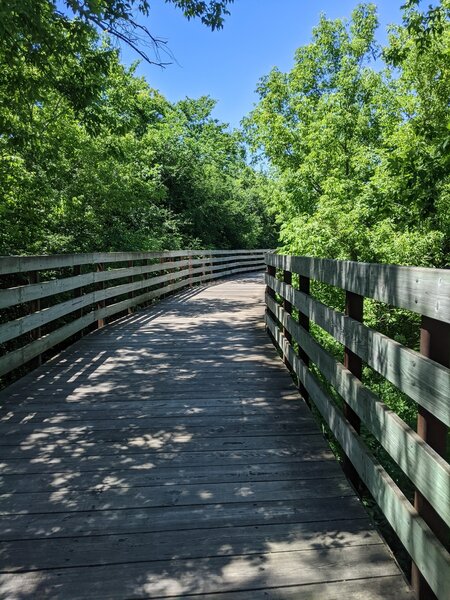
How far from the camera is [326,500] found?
263 centimetres

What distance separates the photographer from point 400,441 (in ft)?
6.48

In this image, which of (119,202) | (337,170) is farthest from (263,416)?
(337,170)

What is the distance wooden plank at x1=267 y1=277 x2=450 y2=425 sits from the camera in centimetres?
163

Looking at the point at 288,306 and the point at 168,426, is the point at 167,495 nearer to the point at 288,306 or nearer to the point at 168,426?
the point at 168,426

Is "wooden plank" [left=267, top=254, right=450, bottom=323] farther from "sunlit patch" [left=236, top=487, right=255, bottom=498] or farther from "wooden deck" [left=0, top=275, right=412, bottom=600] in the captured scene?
"sunlit patch" [left=236, top=487, right=255, bottom=498]

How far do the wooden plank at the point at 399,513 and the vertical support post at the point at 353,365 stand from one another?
2.4 inches

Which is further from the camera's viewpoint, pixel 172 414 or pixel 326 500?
pixel 172 414

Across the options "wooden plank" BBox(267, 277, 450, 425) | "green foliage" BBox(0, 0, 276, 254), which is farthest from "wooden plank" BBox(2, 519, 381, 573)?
"green foliage" BBox(0, 0, 276, 254)

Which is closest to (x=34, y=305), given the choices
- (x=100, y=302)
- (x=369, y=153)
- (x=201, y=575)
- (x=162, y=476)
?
(x=100, y=302)

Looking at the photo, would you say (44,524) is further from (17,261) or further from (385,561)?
(17,261)

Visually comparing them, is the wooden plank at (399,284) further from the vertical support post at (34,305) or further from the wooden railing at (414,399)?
the vertical support post at (34,305)

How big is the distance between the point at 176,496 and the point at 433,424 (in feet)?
4.86

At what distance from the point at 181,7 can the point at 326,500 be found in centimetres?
596

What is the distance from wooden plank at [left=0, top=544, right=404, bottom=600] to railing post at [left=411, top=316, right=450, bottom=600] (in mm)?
331
